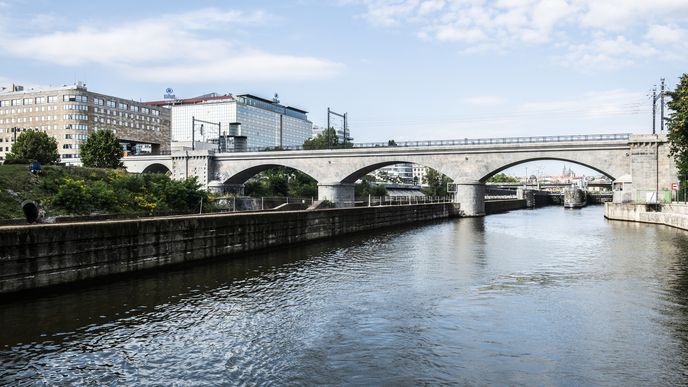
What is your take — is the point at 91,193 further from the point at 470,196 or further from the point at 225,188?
the point at 225,188

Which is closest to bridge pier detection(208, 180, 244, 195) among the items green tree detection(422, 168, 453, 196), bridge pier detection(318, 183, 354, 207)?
bridge pier detection(318, 183, 354, 207)

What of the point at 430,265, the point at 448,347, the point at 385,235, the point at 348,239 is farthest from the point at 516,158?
the point at 448,347

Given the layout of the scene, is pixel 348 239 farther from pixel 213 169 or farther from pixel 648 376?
pixel 213 169

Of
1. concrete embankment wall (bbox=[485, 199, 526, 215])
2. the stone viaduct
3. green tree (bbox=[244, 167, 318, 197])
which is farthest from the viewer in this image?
green tree (bbox=[244, 167, 318, 197])

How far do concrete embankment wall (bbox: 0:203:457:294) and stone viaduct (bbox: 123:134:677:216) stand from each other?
93.8ft

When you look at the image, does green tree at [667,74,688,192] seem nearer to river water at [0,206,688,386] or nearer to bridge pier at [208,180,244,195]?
river water at [0,206,688,386]

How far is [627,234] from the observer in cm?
4606

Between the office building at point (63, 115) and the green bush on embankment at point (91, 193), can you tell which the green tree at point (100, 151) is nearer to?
the green bush on embankment at point (91, 193)

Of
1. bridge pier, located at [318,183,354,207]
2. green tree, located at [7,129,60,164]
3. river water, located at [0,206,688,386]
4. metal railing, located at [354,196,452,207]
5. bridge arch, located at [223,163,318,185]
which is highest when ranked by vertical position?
green tree, located at [7,129,60,164]

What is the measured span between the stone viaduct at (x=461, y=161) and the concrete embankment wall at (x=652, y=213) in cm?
288

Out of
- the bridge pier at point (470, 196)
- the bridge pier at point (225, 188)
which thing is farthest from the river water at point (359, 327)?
the bridge pier at point (225, 188)

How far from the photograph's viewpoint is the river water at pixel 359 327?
11562 mm

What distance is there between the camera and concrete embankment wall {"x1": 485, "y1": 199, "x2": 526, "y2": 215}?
3740 inches

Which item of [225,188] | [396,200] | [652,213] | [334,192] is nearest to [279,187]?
[225,188]
